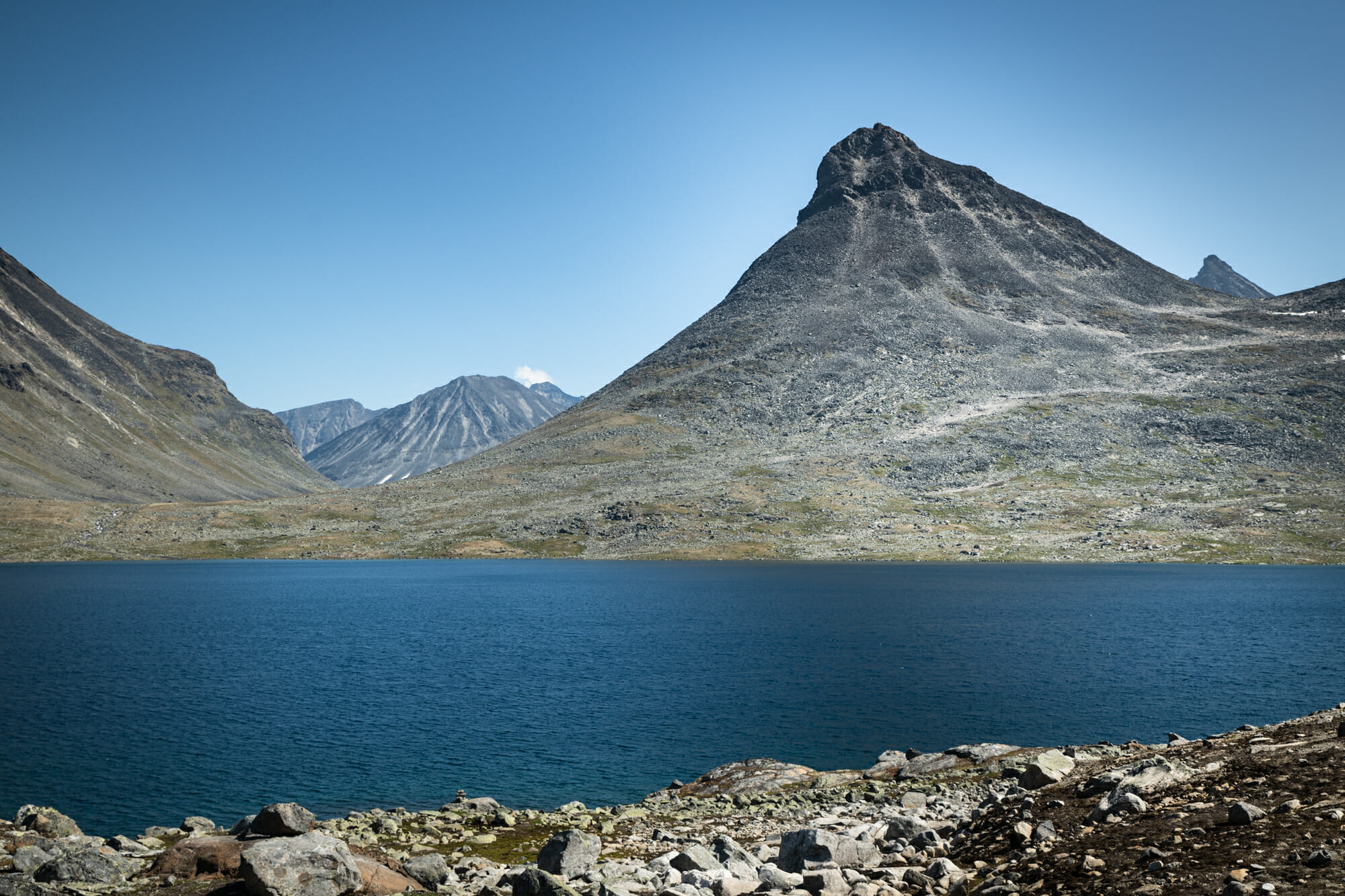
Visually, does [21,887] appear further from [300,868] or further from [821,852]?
[821,852]

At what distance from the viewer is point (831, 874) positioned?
19797mm

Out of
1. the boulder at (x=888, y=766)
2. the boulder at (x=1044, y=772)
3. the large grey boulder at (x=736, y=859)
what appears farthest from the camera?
the boulder at (x=888, y=766)

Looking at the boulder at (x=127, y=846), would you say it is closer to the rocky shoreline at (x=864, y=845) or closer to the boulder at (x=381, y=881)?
the rocky shoreline at (x=864, y=845)

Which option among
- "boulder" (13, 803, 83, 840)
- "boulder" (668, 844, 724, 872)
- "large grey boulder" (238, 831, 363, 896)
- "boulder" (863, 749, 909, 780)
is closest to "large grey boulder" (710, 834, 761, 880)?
"boulder" (668, 844, 724, 872)

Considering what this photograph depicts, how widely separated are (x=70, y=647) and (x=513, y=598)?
2465 inches

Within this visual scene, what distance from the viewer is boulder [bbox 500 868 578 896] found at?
1941cm

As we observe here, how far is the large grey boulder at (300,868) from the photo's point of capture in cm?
1931

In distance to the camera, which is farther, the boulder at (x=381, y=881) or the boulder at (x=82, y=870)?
the boulder at (x=82, y=870)

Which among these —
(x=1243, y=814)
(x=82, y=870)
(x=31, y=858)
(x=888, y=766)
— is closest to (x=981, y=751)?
(x=888, y=766)

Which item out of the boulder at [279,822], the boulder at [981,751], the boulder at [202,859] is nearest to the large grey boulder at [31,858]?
the boulder at [202,859]

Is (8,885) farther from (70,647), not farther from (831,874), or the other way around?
(70,647)

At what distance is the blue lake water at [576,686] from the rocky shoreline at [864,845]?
11.1m

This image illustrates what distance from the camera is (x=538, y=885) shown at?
1952cm

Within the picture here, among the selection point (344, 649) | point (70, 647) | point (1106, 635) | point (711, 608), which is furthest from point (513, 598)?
point (1106, 635)
